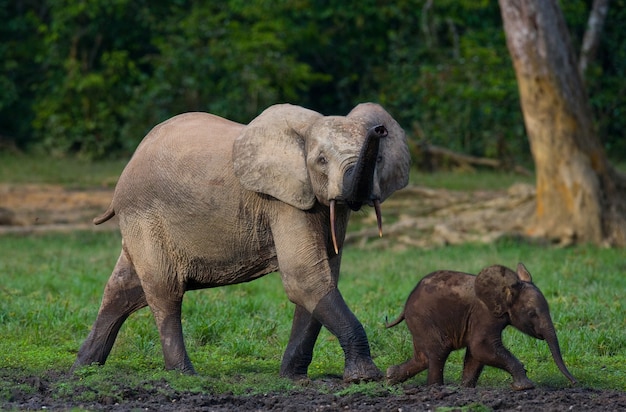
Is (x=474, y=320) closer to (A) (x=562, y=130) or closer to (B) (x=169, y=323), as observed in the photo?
(B) (x=169, y=323)

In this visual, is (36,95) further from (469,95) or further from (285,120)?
(285,120)

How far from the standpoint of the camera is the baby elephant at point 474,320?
6250mm

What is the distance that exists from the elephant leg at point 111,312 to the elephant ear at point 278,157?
1109mm

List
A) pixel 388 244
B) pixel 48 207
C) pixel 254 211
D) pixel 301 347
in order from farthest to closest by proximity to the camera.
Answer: pixel 48 207 < pixel 388 244 < pixel 301 347 < pixel 254 211

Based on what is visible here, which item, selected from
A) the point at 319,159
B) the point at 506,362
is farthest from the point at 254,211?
the point at 506,362

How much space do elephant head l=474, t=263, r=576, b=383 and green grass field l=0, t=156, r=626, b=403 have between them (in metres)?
0.58

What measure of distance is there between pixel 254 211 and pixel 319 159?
576 mm

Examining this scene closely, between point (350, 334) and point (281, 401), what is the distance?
552mm

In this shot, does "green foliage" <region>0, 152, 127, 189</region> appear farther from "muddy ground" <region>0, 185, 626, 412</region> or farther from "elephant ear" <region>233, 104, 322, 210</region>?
"elephant ear" <region>233, 104, 322, 210</region>

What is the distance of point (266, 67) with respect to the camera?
2214cm

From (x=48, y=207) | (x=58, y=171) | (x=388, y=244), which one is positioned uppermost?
(x=58, y=171)

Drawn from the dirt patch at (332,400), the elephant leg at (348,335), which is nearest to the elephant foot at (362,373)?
the elephant leg at (348,335)

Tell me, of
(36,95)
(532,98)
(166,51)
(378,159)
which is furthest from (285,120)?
(36,95)

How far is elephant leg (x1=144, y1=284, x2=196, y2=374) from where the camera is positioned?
7.06 metres
